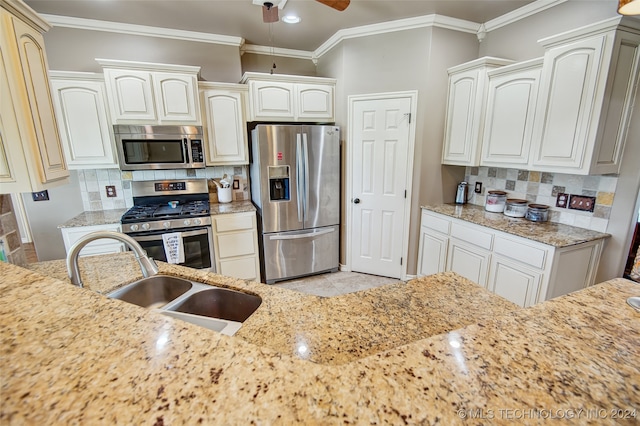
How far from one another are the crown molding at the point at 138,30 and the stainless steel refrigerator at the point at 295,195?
113cm

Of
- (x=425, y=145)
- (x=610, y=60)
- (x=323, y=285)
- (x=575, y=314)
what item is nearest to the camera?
(x=575, y=314)

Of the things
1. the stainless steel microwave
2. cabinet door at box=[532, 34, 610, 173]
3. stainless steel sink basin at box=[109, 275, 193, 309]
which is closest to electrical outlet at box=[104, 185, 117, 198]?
the stainless steel microwave

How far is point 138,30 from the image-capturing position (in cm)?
284

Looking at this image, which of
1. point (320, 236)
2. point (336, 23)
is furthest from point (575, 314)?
point (336, 23)

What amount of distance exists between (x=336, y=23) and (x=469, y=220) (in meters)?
2.33

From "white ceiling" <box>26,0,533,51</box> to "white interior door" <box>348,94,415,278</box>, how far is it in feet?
2.45

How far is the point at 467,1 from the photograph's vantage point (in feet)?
7.99

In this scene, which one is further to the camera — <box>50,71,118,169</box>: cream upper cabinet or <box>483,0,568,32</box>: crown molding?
<box>50,71,118,169</box>: cream upper cabinet

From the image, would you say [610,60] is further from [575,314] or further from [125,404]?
[125,404]

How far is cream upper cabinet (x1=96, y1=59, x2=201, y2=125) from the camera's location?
2566 millimetres

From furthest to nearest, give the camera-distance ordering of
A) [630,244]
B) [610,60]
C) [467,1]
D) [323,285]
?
[323,285] < [467,1] < [630,244] < [610,60]

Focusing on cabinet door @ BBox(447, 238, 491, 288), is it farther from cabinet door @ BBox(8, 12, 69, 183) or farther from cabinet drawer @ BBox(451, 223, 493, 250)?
cabinet door @ BBox(8, 12, 69, 183)

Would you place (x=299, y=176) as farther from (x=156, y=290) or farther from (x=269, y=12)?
(x=156, y=290)

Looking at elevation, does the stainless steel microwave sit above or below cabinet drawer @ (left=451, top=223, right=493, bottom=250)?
above
